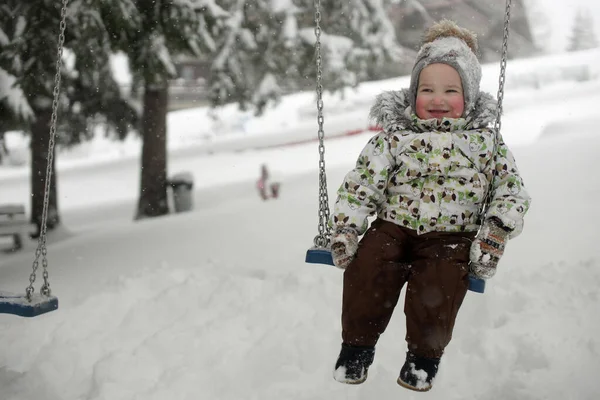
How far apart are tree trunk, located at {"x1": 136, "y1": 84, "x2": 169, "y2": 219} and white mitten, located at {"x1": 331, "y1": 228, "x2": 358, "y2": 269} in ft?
24.9

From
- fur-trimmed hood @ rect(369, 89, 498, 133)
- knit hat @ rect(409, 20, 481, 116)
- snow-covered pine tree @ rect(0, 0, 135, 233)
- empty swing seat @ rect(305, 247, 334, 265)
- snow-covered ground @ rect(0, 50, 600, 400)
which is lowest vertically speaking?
snow-covered ground @ rect(0, 50, 600, 400)

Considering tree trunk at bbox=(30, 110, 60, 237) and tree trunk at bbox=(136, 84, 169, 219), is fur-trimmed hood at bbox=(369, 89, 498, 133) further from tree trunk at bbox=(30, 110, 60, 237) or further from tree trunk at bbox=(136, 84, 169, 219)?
tree trunk at bbox=(136, 84, 169, 219)

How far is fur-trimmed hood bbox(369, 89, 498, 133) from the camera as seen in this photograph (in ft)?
10.1

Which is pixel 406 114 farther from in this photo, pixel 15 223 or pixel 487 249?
pixel 15 223

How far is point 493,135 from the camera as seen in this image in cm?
300

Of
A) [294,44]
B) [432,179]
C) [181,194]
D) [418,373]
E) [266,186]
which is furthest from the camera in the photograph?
[266,186]

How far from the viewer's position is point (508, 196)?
2.92 metres

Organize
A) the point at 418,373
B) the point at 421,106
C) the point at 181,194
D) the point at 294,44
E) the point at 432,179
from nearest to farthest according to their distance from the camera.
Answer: the point at 418,373 → the point at 432,179 → the point at 421,106 → the point at 294,44 → the point at 181,194

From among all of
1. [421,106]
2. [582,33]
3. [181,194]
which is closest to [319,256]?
[421,106]

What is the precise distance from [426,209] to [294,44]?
6.31 meters

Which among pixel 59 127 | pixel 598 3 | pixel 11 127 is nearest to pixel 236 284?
pixel 11 127

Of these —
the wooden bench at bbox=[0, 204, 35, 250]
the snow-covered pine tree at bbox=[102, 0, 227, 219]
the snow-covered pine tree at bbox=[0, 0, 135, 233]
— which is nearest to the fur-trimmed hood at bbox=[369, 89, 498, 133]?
the snow-covered pine tree at bbox=[102, 0, 227, 219]

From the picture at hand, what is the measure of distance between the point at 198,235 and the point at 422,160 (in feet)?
16.9

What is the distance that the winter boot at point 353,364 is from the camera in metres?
2.76
